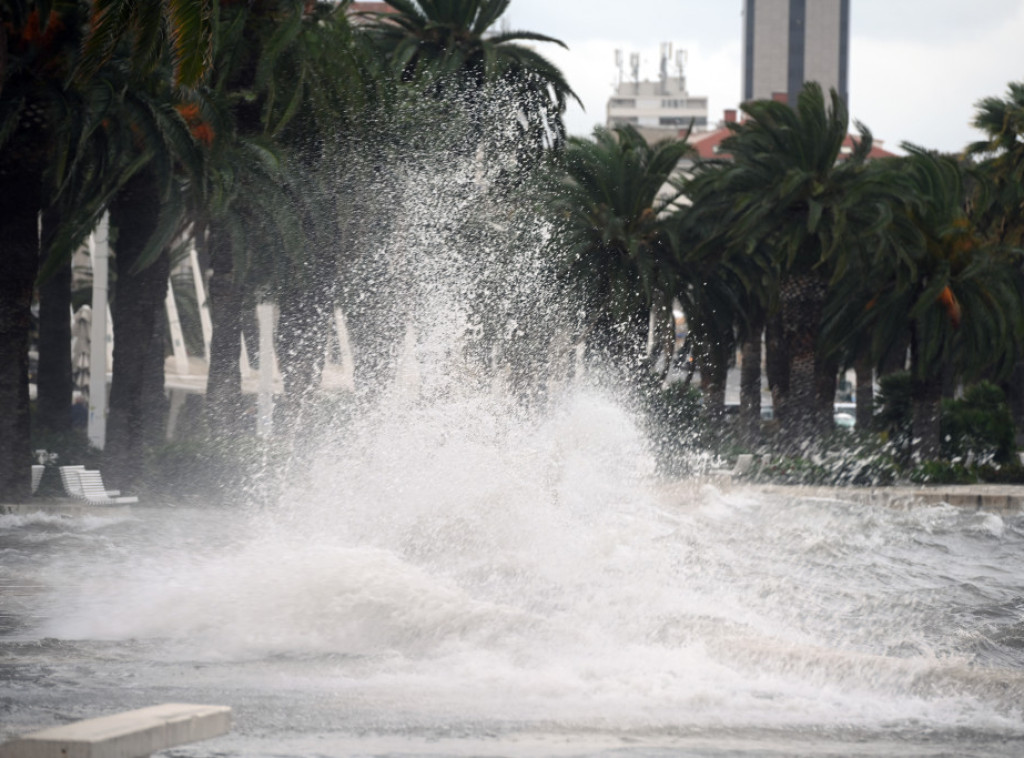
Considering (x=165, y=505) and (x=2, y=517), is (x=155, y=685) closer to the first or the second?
(x=2, y=517)

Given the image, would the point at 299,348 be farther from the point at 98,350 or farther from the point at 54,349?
the point at 54,349

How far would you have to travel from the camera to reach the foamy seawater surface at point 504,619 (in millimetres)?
7043

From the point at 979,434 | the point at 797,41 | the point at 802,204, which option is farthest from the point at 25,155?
the point at 797,41

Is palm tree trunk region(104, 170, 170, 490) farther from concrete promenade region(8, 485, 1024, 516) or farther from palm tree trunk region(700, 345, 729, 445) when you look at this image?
palm tree trunk region(700, 345, 729, 445)

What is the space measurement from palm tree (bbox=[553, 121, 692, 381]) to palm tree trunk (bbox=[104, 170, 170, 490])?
10.6 metres

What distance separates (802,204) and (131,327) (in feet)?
47.9

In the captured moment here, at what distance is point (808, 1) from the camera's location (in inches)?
5084

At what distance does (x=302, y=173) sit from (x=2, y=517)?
290 inches

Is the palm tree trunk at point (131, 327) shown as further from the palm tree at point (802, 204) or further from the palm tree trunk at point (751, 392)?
the palm tree trunk at point (751, 392)

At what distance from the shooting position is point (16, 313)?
18969 millimetres

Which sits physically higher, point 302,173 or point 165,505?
point 302,173

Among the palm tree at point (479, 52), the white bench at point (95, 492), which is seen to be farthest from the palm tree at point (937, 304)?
the white bench at point (95, 492)

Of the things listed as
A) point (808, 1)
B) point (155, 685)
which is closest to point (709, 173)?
point (155, 685)

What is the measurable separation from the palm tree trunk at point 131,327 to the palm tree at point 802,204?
1226 cm
